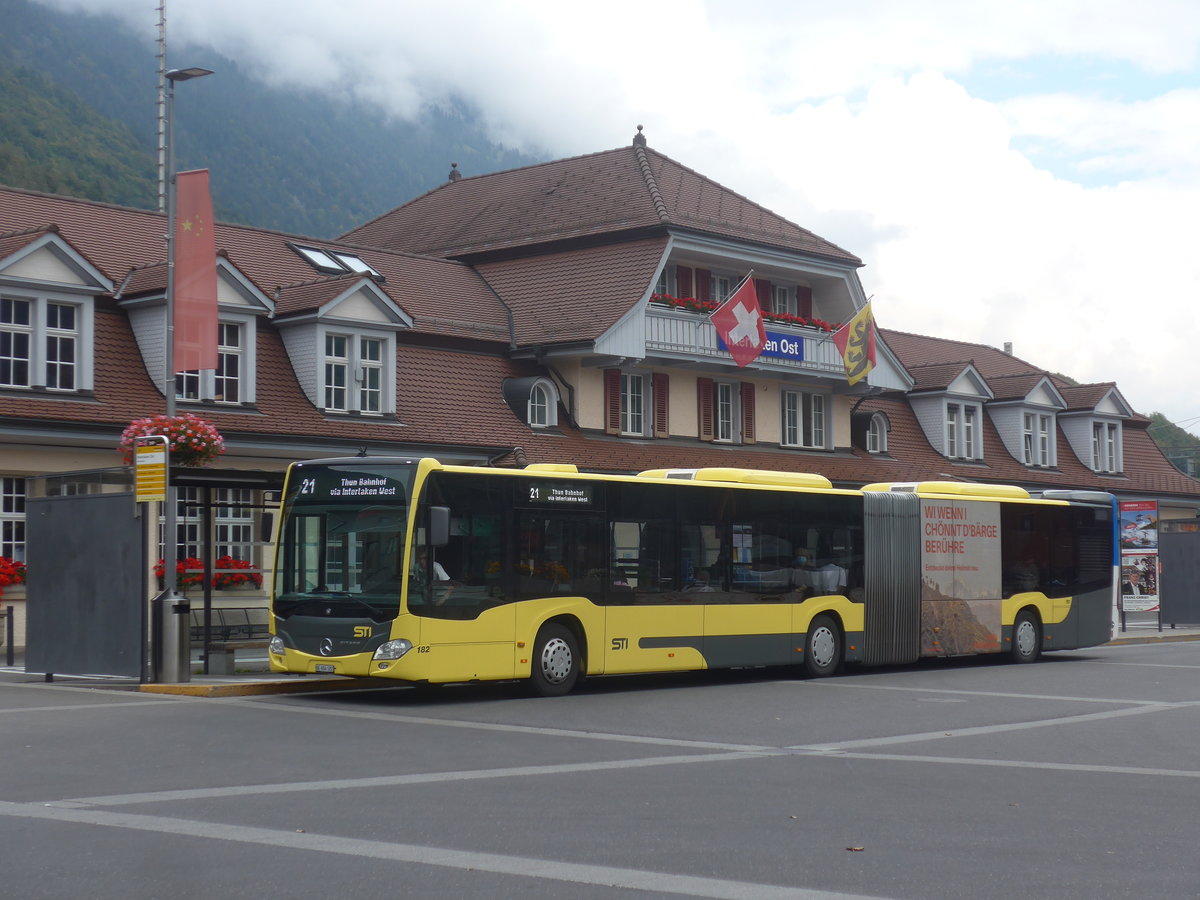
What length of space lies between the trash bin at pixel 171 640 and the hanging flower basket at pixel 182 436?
2742 millimetres

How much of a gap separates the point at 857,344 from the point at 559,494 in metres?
22.2

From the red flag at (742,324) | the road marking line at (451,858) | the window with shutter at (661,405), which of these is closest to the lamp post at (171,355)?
the road marking line at (451,858)

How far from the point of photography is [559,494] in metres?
20.1

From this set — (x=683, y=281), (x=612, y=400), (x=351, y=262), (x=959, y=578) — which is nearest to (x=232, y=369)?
(x=351, y=262)

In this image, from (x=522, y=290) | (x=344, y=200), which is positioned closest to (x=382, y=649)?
(x=522, y=290)

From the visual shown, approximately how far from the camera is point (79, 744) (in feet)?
45.7

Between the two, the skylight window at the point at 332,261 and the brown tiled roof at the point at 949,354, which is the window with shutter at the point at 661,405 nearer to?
the skylight window at the point at 332,261

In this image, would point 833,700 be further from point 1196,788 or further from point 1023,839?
point 1023,839

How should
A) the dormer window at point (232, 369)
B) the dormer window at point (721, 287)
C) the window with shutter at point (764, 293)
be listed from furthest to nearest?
the window with shutter at point (764, 293), the dormer window at point (721, 287), the dormer window at point (232, 369)

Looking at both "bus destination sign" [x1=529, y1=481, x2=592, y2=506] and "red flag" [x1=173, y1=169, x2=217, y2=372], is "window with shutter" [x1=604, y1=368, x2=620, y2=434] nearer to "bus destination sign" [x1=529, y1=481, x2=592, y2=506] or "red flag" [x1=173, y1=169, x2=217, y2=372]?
"red flag" [x1=173, y1=169, x2=217, y2=372]

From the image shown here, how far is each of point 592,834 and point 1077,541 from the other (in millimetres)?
21705

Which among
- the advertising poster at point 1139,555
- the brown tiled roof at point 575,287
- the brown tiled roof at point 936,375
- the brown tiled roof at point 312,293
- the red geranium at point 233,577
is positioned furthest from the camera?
the brown tiled roof at point 936,375

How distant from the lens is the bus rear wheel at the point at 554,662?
1955cm

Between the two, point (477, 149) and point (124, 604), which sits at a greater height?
point (477, 149)
